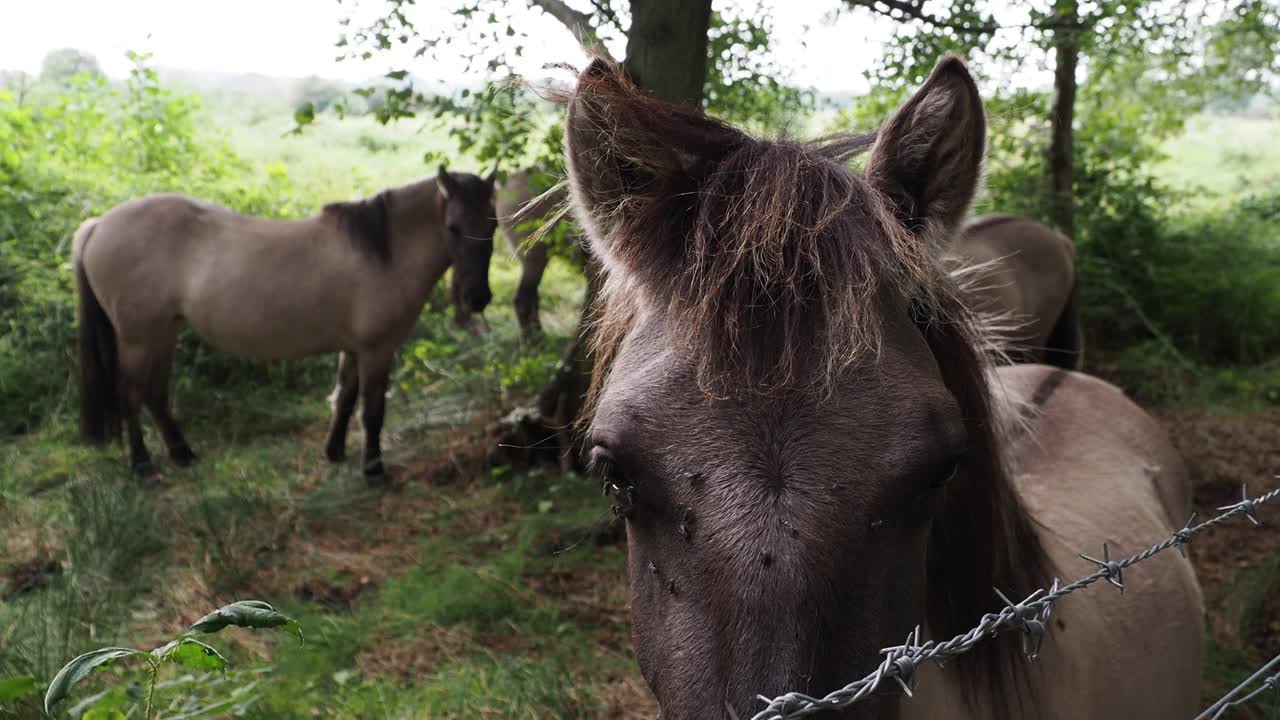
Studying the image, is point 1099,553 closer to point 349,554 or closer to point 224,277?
point 349,554

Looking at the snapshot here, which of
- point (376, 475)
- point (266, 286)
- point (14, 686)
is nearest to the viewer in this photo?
point (14, 686)

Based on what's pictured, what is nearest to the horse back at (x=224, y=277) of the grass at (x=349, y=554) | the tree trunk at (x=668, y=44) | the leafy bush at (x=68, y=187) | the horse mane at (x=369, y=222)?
the horse mane at (x=369, y=222)

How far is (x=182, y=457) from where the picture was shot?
18.8 feet

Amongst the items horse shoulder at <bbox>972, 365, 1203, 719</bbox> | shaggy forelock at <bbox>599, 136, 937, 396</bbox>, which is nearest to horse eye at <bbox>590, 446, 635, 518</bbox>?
shaggy forelock at <bbox>599, 136, 937, 396</bbox>

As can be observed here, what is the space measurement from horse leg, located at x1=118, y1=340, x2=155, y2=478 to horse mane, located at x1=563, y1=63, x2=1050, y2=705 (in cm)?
518

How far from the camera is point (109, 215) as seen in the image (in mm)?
5656

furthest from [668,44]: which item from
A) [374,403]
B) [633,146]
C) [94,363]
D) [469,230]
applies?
[94,363]

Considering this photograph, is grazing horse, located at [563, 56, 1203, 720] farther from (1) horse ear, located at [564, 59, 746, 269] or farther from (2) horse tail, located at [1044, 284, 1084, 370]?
(2) horse tail, located at [1044, 284, 1084, 370]

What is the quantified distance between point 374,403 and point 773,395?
5085mm

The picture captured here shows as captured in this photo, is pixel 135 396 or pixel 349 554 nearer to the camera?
pixel 349 554

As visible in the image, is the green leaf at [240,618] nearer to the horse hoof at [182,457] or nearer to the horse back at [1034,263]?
the horse hoof at [182,457]

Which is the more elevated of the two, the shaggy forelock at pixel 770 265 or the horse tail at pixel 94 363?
the shaggy forelock at pixel 770 265

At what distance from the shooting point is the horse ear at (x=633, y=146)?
4.38ft

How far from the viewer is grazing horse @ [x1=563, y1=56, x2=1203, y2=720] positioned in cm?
106
